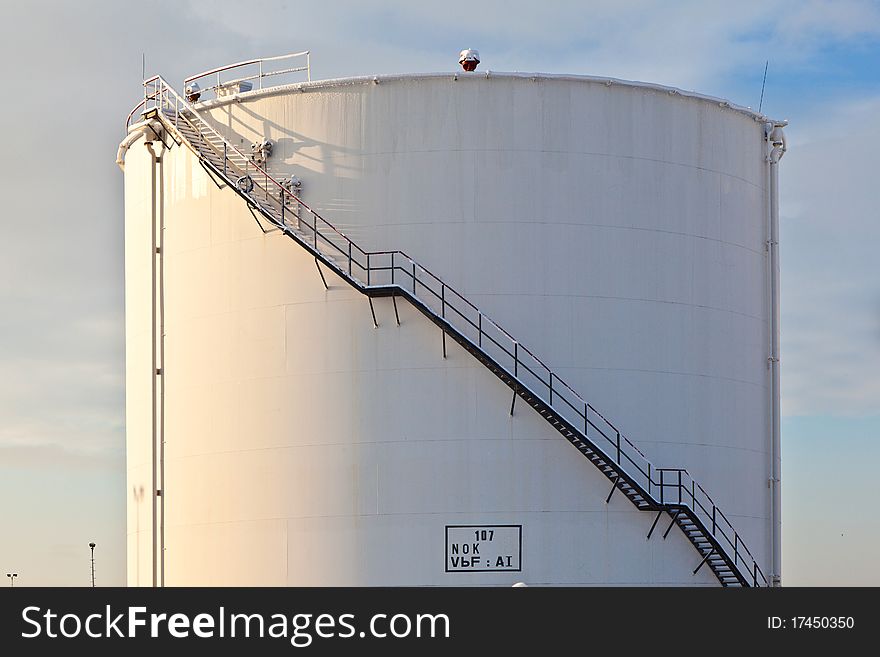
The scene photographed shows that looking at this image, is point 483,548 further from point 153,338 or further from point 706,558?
point 153,338

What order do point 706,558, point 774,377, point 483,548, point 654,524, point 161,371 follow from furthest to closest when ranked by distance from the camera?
point 774,377 < point 161,371 < point 706,558 < point 654,524 < point 483,548

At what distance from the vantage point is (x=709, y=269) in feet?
132

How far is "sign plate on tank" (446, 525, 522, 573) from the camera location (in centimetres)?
3784

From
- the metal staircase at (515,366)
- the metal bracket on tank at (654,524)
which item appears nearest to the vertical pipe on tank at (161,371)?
the metal staircase at (515,366)

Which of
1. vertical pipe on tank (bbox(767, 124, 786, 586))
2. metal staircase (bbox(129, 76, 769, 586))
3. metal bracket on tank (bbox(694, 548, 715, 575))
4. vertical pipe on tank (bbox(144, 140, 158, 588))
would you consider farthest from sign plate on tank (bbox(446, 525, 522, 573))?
vertical pipe on tank (bbox(144, 140, 158, 588))

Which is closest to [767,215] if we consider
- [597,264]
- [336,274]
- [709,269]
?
[709,269]

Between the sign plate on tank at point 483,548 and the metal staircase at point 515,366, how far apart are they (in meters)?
2.23

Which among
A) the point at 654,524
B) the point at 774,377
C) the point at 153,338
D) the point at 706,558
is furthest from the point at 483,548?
the point at 153,338

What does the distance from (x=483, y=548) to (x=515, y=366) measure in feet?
11.8

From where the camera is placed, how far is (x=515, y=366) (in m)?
38.2

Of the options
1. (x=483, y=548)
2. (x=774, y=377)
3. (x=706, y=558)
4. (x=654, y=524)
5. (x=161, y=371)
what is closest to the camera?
(x=483, y=548)

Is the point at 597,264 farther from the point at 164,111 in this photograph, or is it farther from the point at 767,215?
the point at 164,111

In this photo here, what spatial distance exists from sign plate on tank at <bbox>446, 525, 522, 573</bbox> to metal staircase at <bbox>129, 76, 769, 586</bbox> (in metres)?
2.23

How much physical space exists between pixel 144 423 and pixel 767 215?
14.1 m
